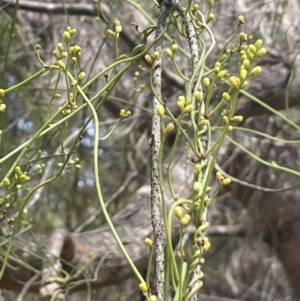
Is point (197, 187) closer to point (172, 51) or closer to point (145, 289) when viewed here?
point (145, 289)

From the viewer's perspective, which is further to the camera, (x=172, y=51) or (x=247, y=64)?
(x=172, y=51)

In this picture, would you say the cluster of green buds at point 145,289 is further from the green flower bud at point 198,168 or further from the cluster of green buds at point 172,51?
the cluster of green buds at point 172,51

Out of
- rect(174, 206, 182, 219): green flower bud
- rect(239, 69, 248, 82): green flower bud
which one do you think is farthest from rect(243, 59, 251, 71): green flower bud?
rect(174, 206, 182, 219): green flower bud

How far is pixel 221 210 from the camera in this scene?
2.12 metres

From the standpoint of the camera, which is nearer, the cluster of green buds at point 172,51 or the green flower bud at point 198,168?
the green flower bud at point 198,168

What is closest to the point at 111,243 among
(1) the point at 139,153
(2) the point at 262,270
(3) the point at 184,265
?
(1) the point at 139,153

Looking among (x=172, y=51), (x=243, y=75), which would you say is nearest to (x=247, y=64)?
(x=243, y=75)

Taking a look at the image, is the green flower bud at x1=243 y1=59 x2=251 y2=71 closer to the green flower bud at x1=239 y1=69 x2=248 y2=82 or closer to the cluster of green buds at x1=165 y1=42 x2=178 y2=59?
the green flower bud at x1=239 y1=69 x2=248 y2=82

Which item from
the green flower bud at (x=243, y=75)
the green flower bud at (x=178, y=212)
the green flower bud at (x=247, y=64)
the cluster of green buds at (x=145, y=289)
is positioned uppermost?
the green flower bud at (x=247, y=64)

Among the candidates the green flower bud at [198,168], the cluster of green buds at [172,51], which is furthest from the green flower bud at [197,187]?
the cluster of green buds at [172,51]

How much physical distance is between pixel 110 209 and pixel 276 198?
1.94ft

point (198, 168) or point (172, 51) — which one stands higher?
point (172, 51)

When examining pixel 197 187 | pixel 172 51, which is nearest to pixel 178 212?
pixel 197 187

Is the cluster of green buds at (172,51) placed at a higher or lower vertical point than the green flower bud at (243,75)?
higher
